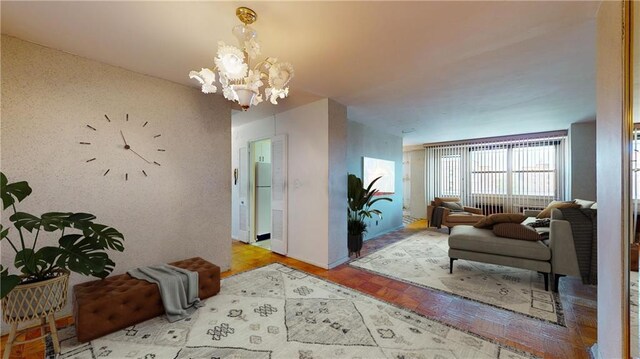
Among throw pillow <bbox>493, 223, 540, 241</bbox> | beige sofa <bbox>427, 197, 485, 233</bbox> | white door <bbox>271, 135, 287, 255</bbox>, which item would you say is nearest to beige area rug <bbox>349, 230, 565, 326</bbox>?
throw pillow <bbox>493, 223, 540, 241</bbox>

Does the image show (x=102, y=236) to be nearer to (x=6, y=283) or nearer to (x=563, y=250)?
(x=6, y=283)

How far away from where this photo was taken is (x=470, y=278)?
3121mm

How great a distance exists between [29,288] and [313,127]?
318 cm

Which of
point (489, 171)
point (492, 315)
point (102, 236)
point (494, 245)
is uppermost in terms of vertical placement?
point (489, 171)

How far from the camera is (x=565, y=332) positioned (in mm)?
2029

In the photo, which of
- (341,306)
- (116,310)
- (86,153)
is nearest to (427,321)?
(341,306)

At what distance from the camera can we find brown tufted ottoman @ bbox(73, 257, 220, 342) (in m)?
1.89

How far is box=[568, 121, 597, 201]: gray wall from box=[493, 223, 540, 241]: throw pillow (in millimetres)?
3457

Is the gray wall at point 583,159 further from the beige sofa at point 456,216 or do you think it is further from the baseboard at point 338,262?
the baseboard at point 338,262

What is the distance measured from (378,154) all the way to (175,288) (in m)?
4.69

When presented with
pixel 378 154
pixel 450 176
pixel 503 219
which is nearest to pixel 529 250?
pixel 503 219

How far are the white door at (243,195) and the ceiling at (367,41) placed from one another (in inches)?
86.2

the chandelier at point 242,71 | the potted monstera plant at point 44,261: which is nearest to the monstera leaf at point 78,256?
the potted monstera plant at point 44,261

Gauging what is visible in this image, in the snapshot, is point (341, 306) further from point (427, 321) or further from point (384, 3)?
point (384, 3)
